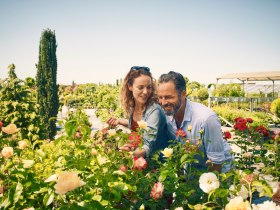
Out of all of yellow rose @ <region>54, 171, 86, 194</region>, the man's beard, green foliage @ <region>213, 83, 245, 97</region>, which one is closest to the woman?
the man's beard

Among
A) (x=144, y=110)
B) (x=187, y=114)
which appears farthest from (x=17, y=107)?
(x=187, y=114)

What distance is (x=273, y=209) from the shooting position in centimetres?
87

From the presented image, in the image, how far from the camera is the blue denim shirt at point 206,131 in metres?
1.93

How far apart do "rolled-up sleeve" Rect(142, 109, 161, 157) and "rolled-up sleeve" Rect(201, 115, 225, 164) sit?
39cm

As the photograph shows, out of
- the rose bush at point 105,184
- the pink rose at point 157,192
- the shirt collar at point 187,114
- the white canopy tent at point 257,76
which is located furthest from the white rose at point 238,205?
the white canopy tent at point 257,76

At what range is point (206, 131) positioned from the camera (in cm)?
199

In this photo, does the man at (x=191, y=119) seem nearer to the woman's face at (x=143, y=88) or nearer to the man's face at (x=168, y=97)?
the man's face at (x=168, y=97)

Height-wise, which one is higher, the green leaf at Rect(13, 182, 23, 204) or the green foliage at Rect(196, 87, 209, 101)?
the green leaf at Rect(13, 182, 23, 204)

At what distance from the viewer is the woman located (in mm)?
1809

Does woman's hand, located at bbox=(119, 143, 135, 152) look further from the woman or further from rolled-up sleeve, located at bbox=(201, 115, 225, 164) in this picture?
rolled-up sleeve, located at bbox=(201, 115, 225, 164)

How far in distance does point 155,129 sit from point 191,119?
1.32ft

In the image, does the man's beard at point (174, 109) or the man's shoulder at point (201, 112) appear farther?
the man's beard at point (174, 109)

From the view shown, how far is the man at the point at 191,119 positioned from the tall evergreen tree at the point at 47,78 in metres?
8.00

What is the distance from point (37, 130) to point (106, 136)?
3310 millimetres
